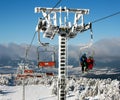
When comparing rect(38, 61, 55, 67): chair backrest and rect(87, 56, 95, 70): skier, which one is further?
rect(38, 61, 55, 67): chair backrest

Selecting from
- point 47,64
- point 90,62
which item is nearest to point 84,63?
point 90,62

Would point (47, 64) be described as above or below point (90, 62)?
above

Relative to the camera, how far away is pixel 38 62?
37438 millimetres

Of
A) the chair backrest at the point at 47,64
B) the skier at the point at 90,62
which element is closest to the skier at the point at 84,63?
the skier at the point at 90,62

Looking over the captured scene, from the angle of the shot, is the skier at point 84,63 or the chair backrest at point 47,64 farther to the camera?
the chair backrest at point 47,64

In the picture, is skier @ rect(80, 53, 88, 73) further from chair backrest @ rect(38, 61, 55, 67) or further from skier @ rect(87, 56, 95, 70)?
chair backrest @ rect(38, 61, 55, 67)

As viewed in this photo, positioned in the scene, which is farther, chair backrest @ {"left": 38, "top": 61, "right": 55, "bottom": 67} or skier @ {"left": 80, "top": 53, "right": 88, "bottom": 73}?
chair backrest @ {"left": 38, "top": 61, "right": 55, "bottom": 67}

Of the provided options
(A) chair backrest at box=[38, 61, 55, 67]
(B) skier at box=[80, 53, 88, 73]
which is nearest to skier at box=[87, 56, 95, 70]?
(B) skier at box=[80, 53, 88, 73]

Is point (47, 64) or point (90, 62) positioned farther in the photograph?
point (47, 64)

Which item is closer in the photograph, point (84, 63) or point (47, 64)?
point (84, 63)

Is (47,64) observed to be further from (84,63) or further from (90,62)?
(90,62)

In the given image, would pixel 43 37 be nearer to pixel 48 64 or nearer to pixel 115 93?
pixel 48 64

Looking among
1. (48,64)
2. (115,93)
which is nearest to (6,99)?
(115,93)

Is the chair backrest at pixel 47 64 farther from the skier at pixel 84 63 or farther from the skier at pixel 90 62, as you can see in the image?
the skier at pixel 90 62
